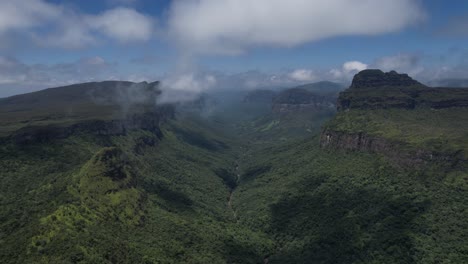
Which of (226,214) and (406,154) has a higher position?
(406,154)

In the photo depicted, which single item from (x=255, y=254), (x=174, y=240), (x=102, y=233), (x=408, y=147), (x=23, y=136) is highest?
(x=23, y=136)

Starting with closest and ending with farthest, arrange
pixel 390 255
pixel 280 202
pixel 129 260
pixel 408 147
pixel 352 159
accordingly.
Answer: pixel 129 260 < pixel 390 255 < pixel 408 147 < pixel 280 202 < pixel 352 159

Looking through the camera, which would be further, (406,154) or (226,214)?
(226,214)

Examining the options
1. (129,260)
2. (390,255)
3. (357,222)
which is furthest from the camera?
(357,222)

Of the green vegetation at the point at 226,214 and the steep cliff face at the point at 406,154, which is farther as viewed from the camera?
the steep cliff face at the point at 406,154

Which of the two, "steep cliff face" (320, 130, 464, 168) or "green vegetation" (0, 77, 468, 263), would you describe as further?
"steep cliff face" (320, 130, 464, 168)

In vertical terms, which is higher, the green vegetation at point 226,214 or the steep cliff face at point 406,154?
the steep cliff face at point 406,154

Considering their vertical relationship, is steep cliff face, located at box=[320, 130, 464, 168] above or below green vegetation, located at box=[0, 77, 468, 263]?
above

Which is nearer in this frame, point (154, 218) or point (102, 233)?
point (102, 233)

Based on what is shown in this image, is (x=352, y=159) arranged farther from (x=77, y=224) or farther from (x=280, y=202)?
(x=77, y=224)

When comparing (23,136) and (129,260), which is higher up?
(23,136)

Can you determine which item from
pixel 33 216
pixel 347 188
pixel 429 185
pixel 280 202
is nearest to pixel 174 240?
pixel 33 216
